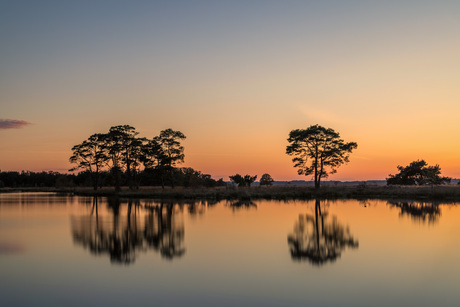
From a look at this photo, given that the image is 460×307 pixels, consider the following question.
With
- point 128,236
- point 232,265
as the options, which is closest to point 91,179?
point 128,236

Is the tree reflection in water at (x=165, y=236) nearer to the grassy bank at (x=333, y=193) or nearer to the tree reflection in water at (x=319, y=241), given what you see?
the tree reflection in water at (x=319, y=241)

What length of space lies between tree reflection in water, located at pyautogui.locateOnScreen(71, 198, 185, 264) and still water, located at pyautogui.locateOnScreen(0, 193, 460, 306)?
2.2 inches

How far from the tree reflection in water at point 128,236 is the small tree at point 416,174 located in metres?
64.7

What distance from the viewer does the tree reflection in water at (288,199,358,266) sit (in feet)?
45.2

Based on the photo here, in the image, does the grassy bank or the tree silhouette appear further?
the grassy bank

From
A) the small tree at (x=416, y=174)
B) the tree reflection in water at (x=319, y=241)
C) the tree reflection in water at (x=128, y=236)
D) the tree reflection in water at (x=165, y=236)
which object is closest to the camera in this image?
the tree reflection in water at (x=319, y=241)

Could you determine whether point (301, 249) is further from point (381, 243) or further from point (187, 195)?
point (187, 195)

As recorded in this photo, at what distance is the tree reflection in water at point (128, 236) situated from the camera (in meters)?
14.9

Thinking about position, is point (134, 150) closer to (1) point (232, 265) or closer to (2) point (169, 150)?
(2) point (169, 150)

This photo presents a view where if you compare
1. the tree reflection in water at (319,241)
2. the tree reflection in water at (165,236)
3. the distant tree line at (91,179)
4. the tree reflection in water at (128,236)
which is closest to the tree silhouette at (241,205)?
the tree reflection in water at (165,236)

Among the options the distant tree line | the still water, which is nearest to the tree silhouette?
the still water

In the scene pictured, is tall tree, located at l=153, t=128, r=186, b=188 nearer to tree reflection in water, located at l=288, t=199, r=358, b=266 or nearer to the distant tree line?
the distant tree line

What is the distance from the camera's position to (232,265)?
12539 mm

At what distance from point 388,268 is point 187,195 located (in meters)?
40.6
